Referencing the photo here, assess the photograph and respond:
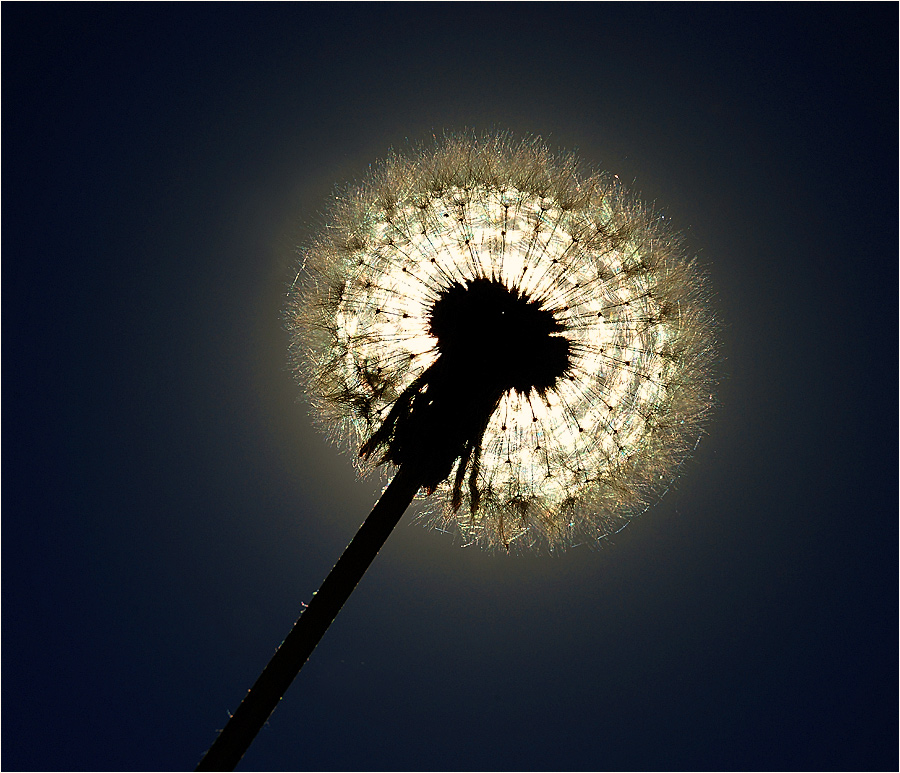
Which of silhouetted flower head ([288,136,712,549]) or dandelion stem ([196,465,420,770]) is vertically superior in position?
silhouetted flower head ([288,136,712,549])

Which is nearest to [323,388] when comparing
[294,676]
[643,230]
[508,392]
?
[508,392]

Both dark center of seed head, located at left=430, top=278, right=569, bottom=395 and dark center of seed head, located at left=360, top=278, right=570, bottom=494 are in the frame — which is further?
dark center of seed head, located at left=430, top=278, right=569, bottom=395

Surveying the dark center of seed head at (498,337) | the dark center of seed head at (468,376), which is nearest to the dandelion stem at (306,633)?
the dark center of seed head at (468,376)

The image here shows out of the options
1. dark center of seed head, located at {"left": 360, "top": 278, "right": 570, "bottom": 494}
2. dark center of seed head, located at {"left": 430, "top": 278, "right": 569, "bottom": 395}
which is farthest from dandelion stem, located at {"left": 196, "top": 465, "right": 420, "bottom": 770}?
dark center of seed head, located at {"left": 430, "top": 278, "right": 569, "bottom": 395}

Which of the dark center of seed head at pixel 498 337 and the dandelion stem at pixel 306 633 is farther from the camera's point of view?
the dark center of seed head at pixel 498 337

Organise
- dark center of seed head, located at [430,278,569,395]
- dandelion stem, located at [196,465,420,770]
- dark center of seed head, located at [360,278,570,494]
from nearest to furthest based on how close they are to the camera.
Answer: dandelion stem, located at [196,465,420,770]
dark center of seed head, located at [360,278,570,494]
dark center of seed head, located at [430,278,569,395]

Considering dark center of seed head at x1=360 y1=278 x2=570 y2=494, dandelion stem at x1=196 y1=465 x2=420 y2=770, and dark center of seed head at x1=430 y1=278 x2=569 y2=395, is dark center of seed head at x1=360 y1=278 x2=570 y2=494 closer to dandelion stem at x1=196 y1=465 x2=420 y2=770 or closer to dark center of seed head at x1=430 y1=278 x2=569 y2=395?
dark center of seed head at x1=430 y1=278 x2=569 y2=395

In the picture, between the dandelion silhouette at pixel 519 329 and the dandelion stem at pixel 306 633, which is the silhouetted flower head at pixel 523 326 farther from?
the dandelion stem at pixel 306 633
